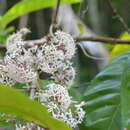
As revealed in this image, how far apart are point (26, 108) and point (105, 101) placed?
0.28 metres

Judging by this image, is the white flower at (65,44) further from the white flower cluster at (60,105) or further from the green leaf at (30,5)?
the green leaf at (30,5)

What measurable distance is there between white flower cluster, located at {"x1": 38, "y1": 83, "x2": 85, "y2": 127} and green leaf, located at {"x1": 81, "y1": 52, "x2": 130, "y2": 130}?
72mm

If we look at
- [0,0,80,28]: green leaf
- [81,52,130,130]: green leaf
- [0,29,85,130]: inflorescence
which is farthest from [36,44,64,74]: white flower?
[0,0,80,28]: green leaf

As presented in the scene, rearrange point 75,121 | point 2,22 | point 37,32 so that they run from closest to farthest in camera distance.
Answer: point 75,121 → point 2,22 → point 37,32

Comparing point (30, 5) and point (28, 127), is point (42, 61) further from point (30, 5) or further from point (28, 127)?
point (30, 5)

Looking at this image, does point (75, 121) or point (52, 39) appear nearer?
point (75, 121)

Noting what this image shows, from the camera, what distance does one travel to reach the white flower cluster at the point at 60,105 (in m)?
0.66

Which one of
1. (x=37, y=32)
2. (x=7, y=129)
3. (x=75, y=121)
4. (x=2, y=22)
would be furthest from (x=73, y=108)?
(x=37, y=32)

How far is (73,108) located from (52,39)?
0.16 m

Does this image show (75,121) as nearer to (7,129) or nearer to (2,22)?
(7,129)

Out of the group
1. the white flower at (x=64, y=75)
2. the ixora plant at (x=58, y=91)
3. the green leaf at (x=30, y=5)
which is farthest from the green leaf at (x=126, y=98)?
the green leaf at (x=30, y=5)

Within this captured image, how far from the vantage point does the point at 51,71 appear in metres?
0.74

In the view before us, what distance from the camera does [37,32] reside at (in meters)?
2.45

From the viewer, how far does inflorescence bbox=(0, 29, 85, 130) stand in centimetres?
68
